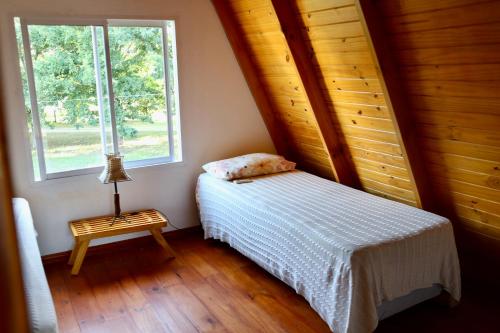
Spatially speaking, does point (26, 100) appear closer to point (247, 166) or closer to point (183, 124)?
point (183, 124)

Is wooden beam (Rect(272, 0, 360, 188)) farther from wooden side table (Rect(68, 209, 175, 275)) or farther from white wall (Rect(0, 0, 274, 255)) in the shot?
wooden side table (Rect(68, 209, 175, 275))

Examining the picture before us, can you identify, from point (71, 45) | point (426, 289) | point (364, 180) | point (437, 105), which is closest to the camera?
point (437, 105)

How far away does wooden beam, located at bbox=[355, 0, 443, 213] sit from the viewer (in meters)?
2.31

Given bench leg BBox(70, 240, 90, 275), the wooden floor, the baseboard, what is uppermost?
bench leg BBox(70, 240, 90, 275)

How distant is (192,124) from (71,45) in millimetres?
1081

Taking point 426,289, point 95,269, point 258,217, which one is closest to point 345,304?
point 426,289

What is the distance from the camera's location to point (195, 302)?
281 centimetres

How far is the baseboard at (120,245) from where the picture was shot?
3352mm

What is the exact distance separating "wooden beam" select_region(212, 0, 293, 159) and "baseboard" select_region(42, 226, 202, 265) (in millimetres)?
1091

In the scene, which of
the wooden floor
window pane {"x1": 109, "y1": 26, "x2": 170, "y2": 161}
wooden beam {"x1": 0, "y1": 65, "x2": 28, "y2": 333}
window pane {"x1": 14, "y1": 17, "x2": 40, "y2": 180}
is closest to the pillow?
window pane {"x1": 109, "y1": 26, "x2": 170, "y2": 161}

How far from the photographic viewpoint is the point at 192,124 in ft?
12.2

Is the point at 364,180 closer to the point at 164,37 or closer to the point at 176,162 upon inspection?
the point at 176,162

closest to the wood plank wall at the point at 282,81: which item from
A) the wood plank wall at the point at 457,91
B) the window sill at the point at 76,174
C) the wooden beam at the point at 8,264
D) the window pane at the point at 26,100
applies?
the wood plank wall at the point at 457,91

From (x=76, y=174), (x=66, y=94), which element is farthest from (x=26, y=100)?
(x=76, y=174)
